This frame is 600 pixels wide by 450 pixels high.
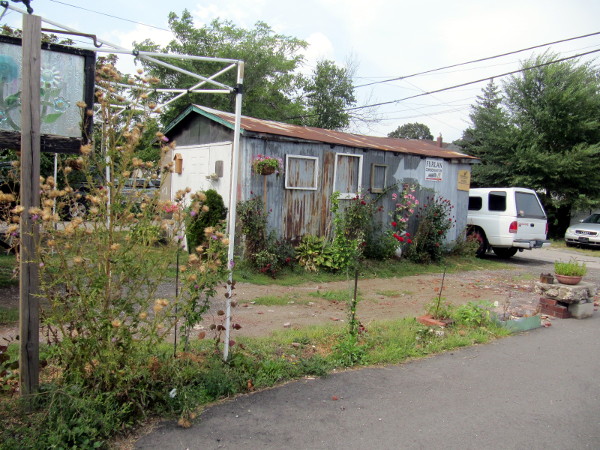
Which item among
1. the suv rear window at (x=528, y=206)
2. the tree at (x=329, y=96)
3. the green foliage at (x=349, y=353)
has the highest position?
the tree at (x=329, y=96)

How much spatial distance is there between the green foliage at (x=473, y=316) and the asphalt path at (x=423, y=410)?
38.4 inches

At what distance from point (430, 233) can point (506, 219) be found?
2.55m

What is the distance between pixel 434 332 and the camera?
241 inches

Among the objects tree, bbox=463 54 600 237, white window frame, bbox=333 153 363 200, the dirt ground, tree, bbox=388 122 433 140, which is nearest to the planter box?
the dirt ground

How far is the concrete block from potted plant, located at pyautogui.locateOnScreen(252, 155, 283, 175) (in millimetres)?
5821

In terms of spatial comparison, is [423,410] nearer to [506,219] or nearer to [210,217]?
[210,217]

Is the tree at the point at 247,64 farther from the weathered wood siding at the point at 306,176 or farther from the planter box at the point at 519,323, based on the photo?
the planter box at the point at 519,323

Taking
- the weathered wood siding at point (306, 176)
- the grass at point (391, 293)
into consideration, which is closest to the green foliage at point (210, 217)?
the weathered wood siding at point (306, 176)

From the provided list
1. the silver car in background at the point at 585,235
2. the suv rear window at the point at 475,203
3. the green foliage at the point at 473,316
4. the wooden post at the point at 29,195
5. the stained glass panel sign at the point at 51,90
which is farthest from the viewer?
the silver car in background at the point at 585,235

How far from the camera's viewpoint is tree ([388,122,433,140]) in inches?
2813

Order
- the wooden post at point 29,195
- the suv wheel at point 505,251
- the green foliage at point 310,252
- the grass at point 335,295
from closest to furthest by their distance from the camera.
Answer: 1. the wooden post at point 29,195
2. the grass at point 335,295
3. the green foliage at point 310,252
4. the suv wheel at point 505,251

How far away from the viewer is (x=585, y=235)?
20.5m

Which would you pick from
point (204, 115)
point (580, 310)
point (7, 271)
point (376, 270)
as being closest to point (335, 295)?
point (376, 270)

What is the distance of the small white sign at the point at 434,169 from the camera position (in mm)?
13078
